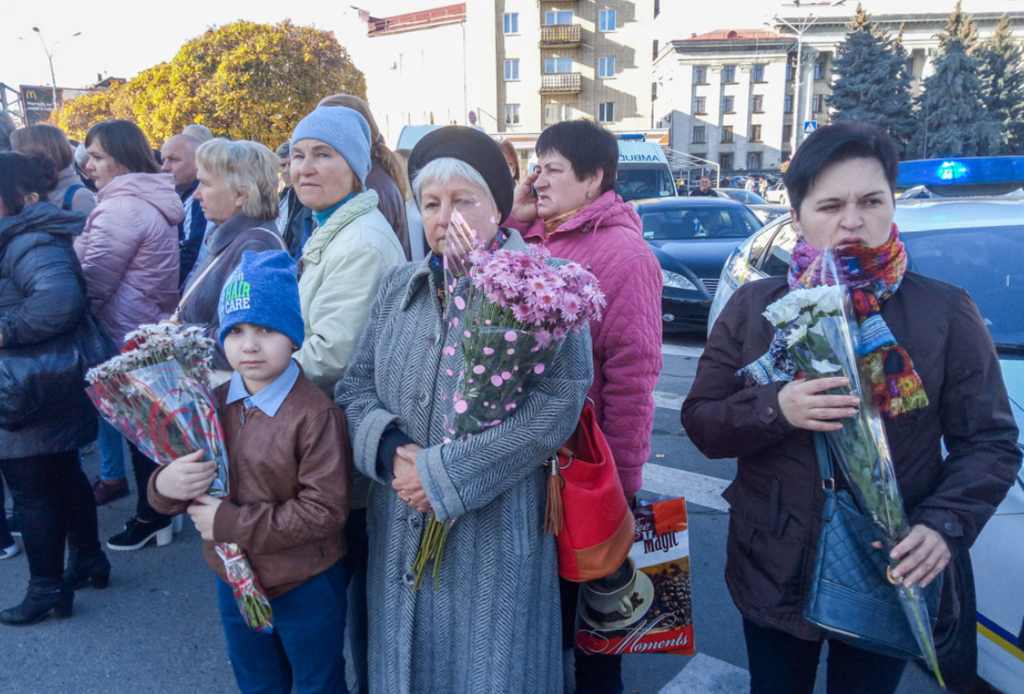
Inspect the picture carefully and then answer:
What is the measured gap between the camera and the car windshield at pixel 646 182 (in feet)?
44.9

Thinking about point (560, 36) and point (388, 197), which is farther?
point (560, 36)

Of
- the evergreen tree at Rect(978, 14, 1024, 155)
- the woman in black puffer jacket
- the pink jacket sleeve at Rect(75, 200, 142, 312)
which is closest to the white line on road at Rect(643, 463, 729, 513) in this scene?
the woman in black puffer jacket

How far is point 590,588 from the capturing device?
2.21m

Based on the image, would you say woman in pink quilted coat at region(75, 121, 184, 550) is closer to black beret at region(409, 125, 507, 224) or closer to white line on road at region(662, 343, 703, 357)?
black beret at region(409, 125, 507, 224)

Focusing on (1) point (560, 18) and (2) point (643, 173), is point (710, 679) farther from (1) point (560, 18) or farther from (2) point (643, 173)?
(1) point (560, 18)

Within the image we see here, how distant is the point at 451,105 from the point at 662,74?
2573cm

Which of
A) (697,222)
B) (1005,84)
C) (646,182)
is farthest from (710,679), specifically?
(1005,84)

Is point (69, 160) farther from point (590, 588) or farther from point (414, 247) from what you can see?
point (590, 588)

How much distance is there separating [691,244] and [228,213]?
7681 mm

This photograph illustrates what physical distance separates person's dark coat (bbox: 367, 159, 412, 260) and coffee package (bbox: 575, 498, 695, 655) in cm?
171

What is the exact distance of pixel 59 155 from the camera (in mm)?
4980

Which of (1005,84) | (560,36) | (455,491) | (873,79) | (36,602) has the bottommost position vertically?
(36,602)

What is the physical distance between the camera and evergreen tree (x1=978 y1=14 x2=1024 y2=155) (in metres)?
38.9

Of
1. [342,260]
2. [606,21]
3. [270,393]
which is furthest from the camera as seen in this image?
[606,21]
